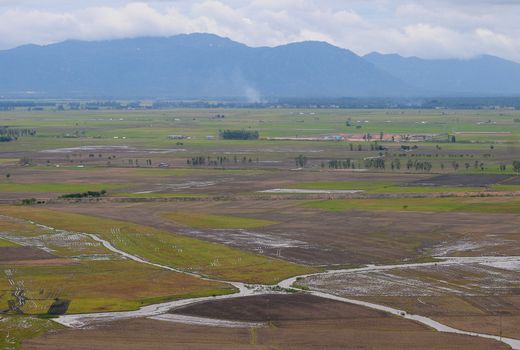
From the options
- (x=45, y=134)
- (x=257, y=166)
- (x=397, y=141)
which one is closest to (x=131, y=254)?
(x=257, y=166)

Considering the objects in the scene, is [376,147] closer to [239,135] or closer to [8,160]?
[239,135]

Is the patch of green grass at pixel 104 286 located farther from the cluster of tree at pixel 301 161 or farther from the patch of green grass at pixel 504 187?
the cluster of tree at pixel 301 161

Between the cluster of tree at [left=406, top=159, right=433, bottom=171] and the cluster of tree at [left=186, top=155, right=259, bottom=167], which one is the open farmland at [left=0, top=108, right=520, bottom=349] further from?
the cluster of tree at [left=406, top=159, right=433, bottom=171]

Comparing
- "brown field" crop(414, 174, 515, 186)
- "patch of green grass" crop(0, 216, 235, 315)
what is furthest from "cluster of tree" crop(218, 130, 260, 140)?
"patch of green grass" crop(0, 216, 235, 315)

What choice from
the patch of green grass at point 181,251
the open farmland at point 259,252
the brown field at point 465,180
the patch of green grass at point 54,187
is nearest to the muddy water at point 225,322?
the open farmland at point 259,252

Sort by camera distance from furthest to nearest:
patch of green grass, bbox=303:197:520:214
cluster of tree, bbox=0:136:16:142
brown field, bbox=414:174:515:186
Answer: cluster of tree, bbox=0:136:16:142, brown field, bbox=414:174:515:186, patch of green grass, bbox=303:197:520:214

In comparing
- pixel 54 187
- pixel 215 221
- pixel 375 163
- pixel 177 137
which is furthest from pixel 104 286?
pixel 177 137

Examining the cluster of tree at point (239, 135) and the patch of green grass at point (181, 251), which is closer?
the patch of green grass at point (181, 251)
